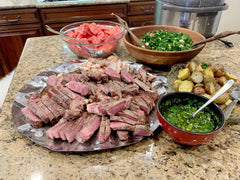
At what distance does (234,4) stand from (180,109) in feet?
14.6

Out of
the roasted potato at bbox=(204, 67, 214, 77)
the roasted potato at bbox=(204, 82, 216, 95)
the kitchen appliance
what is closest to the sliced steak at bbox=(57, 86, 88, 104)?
the roasted potato at bbox=(204, 82, 216, 95)

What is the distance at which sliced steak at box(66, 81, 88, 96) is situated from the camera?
148 centimetres

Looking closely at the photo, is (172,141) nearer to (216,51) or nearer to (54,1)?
(216,51)

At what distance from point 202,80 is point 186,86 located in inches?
6.5

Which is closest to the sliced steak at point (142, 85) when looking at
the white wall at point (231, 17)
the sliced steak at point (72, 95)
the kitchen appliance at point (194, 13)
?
the sliced steak at point (72, 95)

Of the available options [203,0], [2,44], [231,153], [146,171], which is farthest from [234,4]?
[2,44]

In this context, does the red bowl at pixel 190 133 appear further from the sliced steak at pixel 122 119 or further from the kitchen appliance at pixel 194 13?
the kitchen appliance at pixel 194 13

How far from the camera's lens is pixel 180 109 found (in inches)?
47.7

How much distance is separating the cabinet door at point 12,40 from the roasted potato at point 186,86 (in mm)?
3742

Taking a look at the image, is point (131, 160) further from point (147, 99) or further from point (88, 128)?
point (147, 99)

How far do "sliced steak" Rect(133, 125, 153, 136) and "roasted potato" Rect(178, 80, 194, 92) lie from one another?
20.7 inches

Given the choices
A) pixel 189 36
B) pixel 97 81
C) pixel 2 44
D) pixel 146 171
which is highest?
pixel 189 36

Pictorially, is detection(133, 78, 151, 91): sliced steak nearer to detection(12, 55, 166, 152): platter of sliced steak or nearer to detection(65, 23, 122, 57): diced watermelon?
detection(12, 55, 166, 152): platter of sliced steak

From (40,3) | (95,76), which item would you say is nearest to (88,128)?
(95,76)
